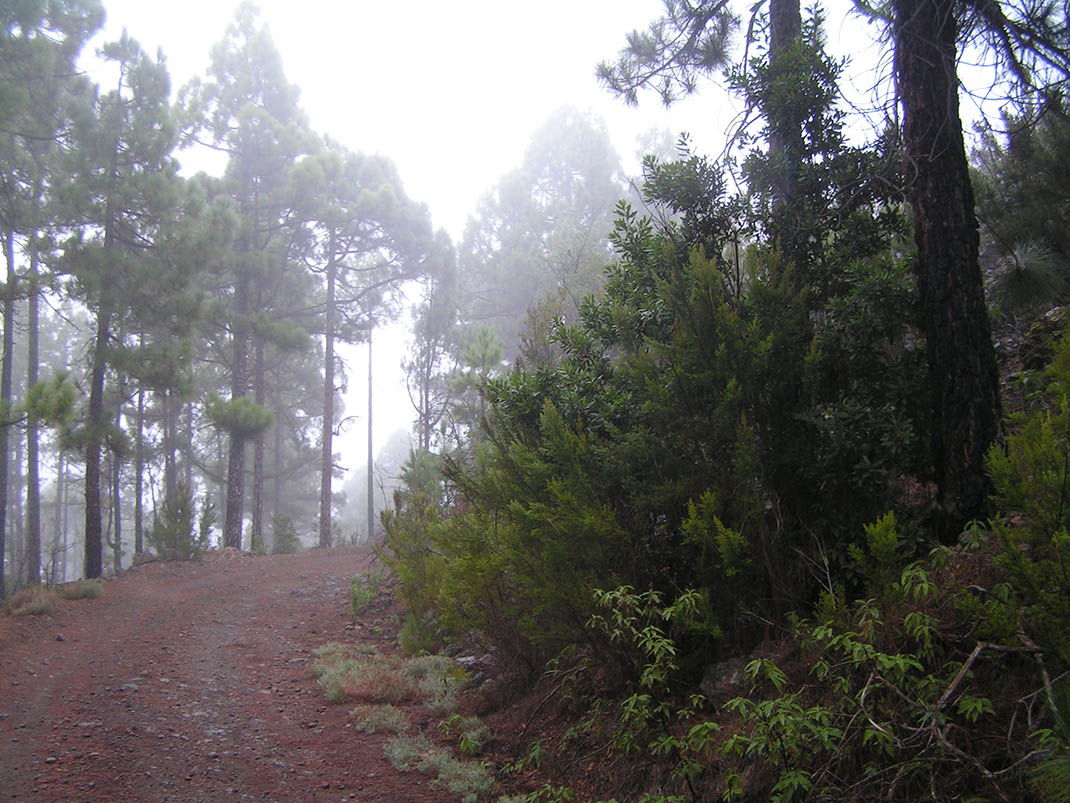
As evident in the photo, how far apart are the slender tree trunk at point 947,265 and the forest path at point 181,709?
3720 mm

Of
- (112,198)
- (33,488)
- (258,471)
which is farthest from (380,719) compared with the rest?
(33,488)

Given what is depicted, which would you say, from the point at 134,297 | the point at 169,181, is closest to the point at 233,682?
the point at 134,297

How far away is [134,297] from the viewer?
45.0ft

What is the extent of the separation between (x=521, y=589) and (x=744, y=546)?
1687 mm

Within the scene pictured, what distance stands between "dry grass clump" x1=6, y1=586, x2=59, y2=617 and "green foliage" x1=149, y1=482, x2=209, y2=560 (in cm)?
487

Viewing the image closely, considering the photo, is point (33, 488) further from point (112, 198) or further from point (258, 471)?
point (112, 198)

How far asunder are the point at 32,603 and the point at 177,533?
18.5 ft

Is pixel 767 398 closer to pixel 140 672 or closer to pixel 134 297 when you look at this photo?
pixel 140 672

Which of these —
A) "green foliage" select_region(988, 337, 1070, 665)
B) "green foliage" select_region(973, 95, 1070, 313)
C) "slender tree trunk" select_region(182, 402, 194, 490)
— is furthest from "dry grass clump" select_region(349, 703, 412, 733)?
"slender tree trunk" select_region(182, 402, 194, 490)

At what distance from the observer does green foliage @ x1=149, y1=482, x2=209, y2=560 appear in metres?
14.6

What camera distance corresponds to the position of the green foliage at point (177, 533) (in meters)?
14.6

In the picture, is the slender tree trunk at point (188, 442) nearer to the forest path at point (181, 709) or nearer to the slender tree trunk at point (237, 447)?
the slender tree trunk at point (237, 447)

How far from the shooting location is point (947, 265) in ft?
13.3

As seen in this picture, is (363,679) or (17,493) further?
(17,493)
